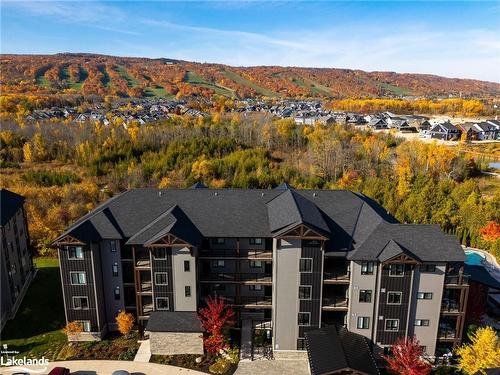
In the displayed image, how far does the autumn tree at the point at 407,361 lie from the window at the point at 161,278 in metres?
17.9

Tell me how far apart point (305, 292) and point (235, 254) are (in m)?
6.44

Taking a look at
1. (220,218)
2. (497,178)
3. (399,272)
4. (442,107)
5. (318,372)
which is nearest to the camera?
(318,372)

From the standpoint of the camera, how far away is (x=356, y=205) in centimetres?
3316

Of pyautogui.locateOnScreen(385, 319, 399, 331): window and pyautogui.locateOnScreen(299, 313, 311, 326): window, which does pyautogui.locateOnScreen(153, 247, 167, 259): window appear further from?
pyautogui.locateOnScreen(385, 319, 399, 331): window

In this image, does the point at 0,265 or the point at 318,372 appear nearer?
the point at 318,372

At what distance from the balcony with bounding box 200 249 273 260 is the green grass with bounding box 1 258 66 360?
1431 centimetres

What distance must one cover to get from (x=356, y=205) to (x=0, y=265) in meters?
31.6

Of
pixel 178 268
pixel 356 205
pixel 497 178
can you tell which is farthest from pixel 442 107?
pixel 178 268

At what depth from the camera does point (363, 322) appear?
29891mm

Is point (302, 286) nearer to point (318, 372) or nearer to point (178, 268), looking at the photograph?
point (318, 372)

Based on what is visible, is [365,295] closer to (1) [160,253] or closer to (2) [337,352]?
(2) [337,352]

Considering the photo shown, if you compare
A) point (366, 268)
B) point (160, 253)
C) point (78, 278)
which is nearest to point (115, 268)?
point (78, 278)

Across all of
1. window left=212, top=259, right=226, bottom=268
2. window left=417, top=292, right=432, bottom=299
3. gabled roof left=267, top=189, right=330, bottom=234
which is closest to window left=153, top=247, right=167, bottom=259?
window left=212, top=259, right=226, bottom=268

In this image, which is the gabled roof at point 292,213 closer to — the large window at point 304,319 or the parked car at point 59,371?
the large window at point 304,319
